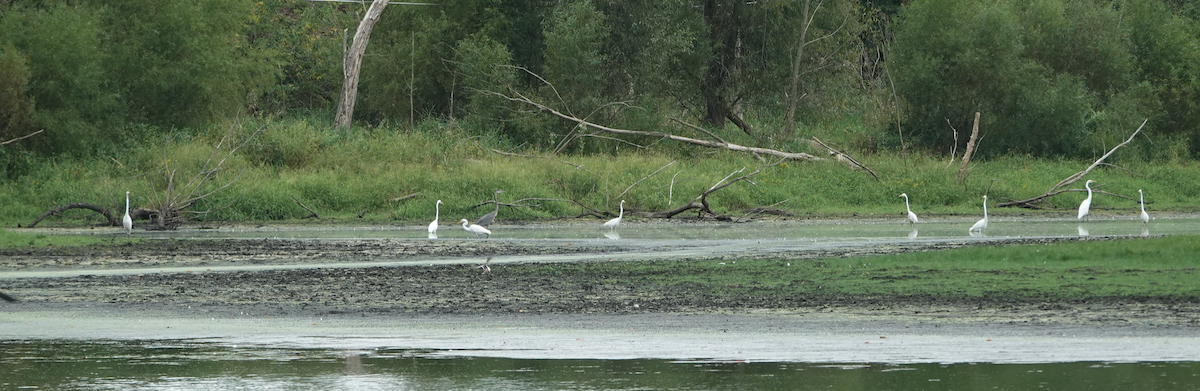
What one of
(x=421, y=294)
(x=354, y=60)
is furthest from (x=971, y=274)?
(x=354, y=60)

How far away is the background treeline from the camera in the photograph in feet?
129

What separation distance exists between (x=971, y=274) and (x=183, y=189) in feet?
69.2

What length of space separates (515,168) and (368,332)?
79.8ft

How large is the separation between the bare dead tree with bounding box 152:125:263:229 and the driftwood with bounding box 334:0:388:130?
8433mm

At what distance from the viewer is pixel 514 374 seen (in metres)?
9.67

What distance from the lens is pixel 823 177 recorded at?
38.7 meters

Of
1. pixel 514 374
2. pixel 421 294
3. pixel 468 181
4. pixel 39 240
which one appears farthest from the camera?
pixel 468 181

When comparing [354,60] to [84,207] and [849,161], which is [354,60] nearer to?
[84,207]

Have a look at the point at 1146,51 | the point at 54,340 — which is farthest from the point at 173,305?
the point at 1146,51

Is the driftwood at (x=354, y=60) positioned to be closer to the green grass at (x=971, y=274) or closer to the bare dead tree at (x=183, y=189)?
the bare dead tree at (x=183, y=189)

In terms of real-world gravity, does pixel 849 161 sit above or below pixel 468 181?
above

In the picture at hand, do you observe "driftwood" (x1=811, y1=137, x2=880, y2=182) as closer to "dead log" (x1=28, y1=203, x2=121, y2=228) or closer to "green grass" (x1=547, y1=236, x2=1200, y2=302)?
"green grass" (x1=547, y1=236, x2=1200, y2=302)

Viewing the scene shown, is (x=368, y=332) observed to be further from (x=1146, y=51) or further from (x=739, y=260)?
(x=1146, y=51)

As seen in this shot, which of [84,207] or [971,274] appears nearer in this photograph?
[971,274]
